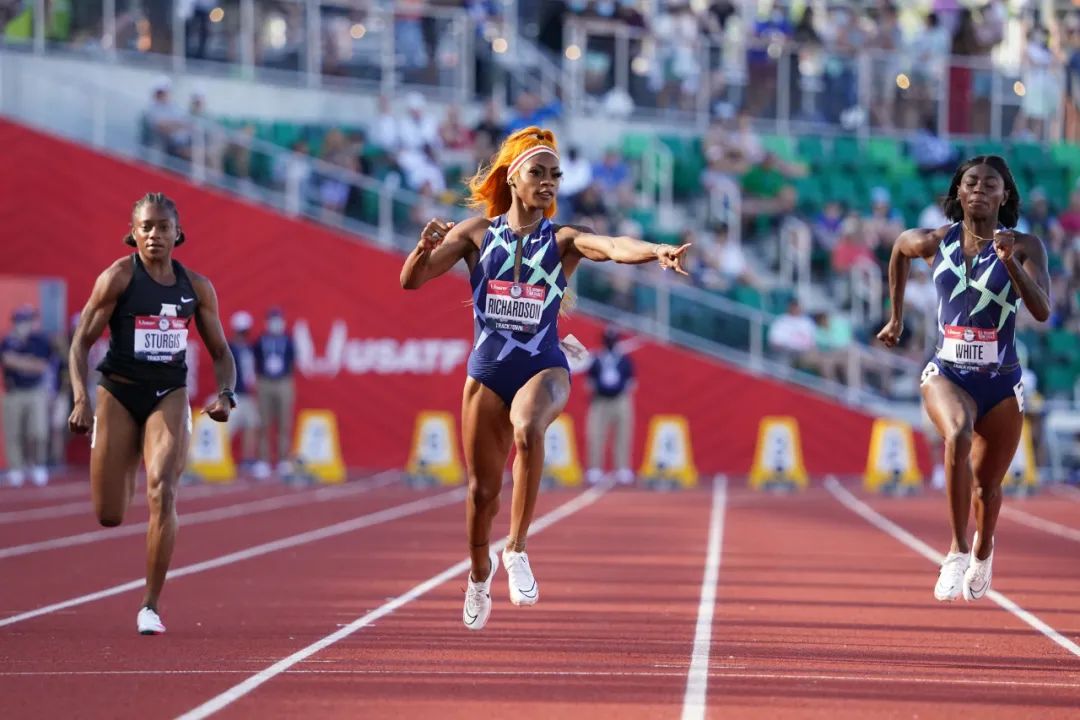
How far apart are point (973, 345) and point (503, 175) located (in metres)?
2.63

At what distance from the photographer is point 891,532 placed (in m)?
16.9

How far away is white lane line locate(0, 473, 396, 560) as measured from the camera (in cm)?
1472

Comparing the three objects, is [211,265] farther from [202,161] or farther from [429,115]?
[429,115]

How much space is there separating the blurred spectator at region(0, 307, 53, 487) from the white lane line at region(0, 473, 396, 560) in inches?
134

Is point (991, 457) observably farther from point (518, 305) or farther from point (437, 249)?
point (437, 249)

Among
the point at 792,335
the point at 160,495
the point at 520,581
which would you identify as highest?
the point at 160,495

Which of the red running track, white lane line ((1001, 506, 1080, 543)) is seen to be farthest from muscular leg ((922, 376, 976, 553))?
white lane line ((1001, 506, 1080, 543))

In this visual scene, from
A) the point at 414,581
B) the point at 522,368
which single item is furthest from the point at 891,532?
the point at 522,368

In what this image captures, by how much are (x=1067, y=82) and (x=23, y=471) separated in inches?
684

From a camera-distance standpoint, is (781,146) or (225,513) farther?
(781,146)

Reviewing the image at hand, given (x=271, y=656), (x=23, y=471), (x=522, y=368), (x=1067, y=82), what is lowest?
(x=23, y=471)

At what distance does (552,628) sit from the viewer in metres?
9.59

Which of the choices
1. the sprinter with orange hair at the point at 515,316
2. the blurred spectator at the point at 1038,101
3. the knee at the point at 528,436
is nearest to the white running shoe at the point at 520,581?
the sprinter with orange hair at the point at 515,316

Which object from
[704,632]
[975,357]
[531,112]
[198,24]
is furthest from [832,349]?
[704,632]
